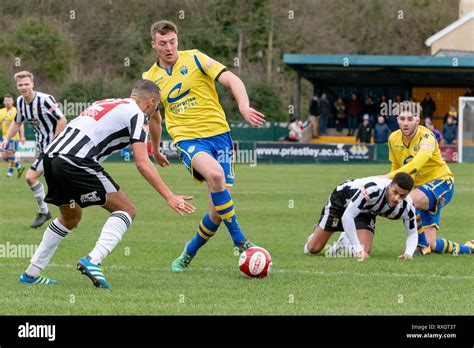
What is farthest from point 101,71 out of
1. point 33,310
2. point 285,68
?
point 33,310

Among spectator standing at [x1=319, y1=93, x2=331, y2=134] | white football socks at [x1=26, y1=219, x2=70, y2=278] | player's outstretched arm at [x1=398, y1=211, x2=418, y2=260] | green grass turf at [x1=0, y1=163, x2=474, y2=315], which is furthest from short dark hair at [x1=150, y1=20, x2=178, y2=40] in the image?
spectator standing at [x1=319, y1=93, x2=331, y2=134]

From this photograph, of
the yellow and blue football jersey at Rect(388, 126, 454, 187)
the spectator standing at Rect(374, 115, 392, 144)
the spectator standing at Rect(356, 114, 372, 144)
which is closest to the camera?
the yellow and blue football jersey at Rect(388, 126, 454, 187)

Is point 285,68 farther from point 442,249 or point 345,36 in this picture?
point 442,249

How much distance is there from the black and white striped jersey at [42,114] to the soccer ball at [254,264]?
5.72m

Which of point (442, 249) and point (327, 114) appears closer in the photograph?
point (442, 249)

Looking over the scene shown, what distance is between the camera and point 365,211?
10766 millimetres

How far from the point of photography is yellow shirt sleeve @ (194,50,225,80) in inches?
378

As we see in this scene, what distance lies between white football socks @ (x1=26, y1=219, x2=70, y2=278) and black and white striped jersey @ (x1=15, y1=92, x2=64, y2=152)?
5610mm

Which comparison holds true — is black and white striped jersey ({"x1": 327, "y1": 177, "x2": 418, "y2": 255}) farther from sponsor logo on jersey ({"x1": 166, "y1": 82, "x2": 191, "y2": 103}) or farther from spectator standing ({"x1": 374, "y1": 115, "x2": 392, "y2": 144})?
spectator standing ({"x1": 374, "y1": 115, "x2": 392, "y2": 144})

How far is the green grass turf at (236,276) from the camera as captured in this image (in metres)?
7.34

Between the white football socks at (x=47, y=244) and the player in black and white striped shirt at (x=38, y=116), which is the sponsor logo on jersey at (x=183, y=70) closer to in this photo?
the white football socks at (x=47, y=244)

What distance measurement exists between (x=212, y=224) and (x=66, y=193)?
6.41 feet

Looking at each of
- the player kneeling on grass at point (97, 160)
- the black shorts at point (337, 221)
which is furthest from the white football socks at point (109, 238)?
the black shorts at point (337, 221)
